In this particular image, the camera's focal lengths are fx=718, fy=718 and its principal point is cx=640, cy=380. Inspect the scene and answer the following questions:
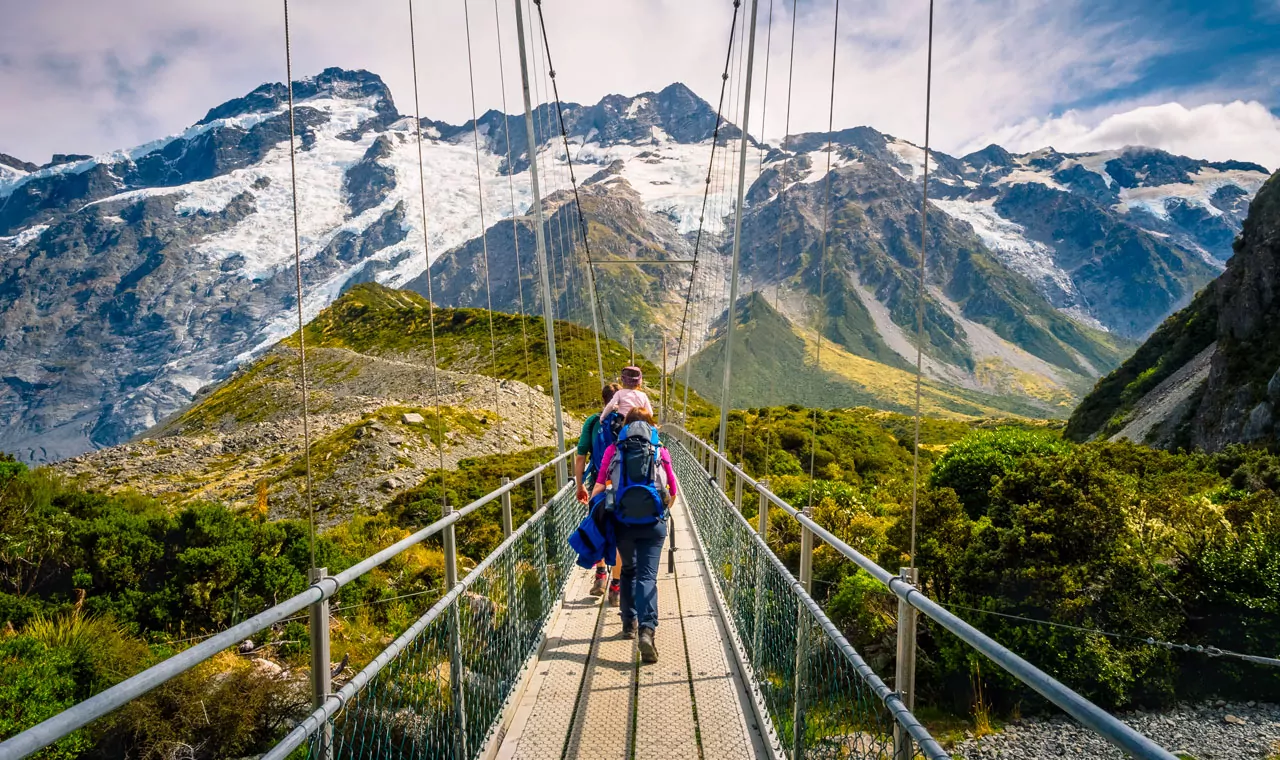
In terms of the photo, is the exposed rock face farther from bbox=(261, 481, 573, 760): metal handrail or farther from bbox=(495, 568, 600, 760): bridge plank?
bbox=(261, 481, 573, 760): metal handrail

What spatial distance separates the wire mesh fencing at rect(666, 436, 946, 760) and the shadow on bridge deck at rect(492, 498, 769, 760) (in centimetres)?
19

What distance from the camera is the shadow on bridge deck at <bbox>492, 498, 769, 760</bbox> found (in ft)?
11.2

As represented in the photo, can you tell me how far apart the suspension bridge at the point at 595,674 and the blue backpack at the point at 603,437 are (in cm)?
55

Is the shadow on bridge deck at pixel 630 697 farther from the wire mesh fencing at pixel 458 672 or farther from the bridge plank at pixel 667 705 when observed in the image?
the wire mesh fencing at pixel 458 672

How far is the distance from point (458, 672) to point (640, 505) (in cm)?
158

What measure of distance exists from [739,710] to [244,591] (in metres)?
7.92

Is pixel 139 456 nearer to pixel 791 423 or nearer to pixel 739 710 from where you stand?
pixel 791 423

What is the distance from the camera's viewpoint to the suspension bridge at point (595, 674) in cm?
171

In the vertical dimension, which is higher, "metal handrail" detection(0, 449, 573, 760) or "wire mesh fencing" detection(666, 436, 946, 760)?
"metal handrail" detection(0, 449, 573, 760)

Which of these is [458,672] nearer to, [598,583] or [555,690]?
[555,690]

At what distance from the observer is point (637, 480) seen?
4.34 m

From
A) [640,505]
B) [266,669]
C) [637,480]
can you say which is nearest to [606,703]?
[640,505]

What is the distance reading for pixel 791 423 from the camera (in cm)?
3156

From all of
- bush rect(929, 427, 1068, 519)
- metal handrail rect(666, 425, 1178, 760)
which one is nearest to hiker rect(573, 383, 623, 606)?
metal handrail rect(666, 425, 1178, 760)
